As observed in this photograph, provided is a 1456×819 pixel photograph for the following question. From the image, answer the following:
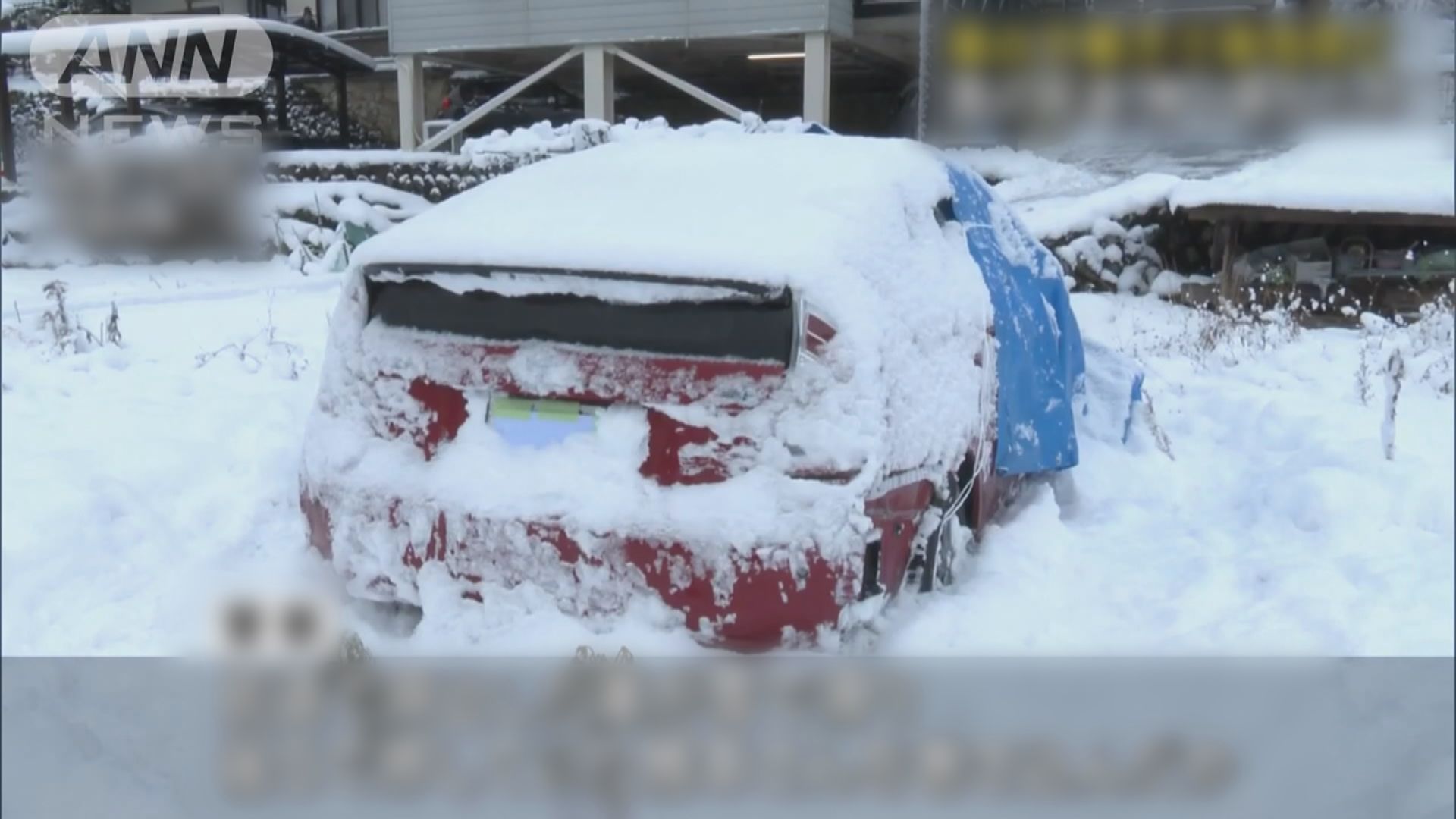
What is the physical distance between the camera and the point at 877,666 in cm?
284

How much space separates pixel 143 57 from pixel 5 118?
1722 mm

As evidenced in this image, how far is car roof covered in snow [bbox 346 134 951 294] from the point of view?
278 centimetres

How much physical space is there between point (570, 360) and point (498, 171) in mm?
9918

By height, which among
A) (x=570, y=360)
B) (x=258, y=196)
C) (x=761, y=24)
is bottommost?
(x=570, y=360)

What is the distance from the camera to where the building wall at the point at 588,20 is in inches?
564

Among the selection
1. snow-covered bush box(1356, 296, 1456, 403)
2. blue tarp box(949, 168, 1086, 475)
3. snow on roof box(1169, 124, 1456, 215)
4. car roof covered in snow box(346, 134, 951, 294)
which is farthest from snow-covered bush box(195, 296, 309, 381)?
snow-covered bush box(1356, 296, 1456, 403)

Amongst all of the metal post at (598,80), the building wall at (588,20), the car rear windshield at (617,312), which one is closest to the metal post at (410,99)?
the building wall at (588,20)

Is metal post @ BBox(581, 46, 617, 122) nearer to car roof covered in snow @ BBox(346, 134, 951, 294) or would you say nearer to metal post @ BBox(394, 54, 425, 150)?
metal post @ BBox(394, 54, 425, 150)

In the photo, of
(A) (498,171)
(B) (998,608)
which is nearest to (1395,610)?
(B) (998,608)

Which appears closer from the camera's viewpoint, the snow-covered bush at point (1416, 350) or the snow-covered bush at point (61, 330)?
the snow-covered bush at point (61, 330)

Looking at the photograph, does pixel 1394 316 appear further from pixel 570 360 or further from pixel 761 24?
pixel 761 24

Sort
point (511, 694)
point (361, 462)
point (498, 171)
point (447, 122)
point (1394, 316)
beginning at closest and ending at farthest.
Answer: point (511, 694) < point (361, 462) < point (1394, 316) < point (498, 171) < point (447, 122)

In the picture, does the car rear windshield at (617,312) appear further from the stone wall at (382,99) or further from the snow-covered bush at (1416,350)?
the stone wall at (382,99)

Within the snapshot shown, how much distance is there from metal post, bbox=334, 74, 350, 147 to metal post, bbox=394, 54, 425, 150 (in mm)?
754
